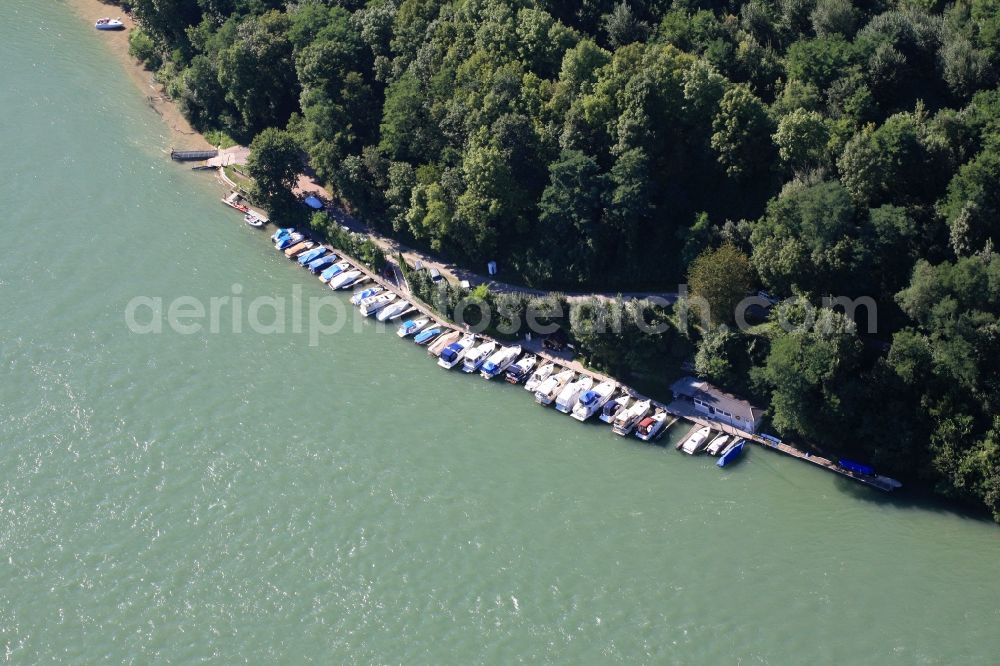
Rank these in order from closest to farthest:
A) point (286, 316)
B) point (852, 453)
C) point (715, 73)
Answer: point (852, 453) → point (715, 73) → point (286, 316)

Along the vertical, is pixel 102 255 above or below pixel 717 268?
below

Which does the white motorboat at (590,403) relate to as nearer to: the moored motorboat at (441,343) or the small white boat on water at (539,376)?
the small white boat on water at (539,376)

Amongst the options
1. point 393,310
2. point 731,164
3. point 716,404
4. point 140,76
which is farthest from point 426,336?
point 140,76

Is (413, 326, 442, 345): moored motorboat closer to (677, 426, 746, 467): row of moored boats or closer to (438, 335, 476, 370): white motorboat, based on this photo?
(438, 335, 476, 370): white motorboat

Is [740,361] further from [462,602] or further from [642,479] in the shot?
[462,602]

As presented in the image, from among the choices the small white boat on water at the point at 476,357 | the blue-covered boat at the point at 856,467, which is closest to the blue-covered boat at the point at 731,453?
Answer: the blue-covered boat at the point at 856,467

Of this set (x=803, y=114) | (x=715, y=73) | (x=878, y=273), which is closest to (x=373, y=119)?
(x=715, y=73)

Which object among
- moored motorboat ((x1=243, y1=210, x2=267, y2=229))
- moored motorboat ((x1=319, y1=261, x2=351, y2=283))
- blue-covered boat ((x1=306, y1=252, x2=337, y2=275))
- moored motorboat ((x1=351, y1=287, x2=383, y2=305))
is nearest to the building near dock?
moored motorboat ((x1=351, y1=287, x2=383, y2=305))

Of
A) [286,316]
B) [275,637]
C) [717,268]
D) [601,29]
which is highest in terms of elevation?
[601,29]
